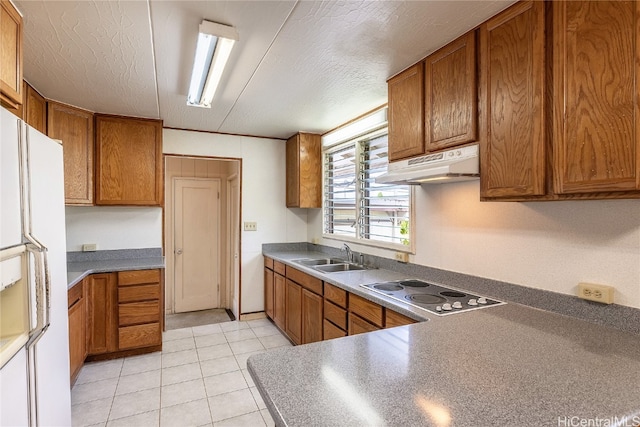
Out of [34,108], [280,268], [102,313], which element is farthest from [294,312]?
[34,108]

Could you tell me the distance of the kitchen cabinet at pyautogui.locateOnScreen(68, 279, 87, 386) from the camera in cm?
245

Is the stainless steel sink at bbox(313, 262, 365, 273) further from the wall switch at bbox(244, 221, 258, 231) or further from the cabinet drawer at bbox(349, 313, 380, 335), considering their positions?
the wall switch at bbox(244, 221, 258, 231)

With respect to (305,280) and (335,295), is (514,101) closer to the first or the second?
(335,295)

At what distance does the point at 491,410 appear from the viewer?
0.87 m

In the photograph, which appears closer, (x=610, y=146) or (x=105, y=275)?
(x=610, y=146)

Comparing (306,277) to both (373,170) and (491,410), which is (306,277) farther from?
(491,410)

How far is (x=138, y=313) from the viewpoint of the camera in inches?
122

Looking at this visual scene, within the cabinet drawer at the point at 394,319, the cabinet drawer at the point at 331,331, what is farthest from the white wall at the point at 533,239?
the cabinet drawer at the point at 331,331

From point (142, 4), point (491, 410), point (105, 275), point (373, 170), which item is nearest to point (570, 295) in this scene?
point (491, 410)

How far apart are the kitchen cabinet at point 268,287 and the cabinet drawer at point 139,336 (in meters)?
1.25

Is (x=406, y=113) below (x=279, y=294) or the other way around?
the other way around

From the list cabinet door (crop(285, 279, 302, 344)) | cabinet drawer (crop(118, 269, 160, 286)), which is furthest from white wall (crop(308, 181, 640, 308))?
cabinet drawer (crop(118, 269, 160, 286))

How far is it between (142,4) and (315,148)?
260 cm

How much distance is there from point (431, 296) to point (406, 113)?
1.18 meters
